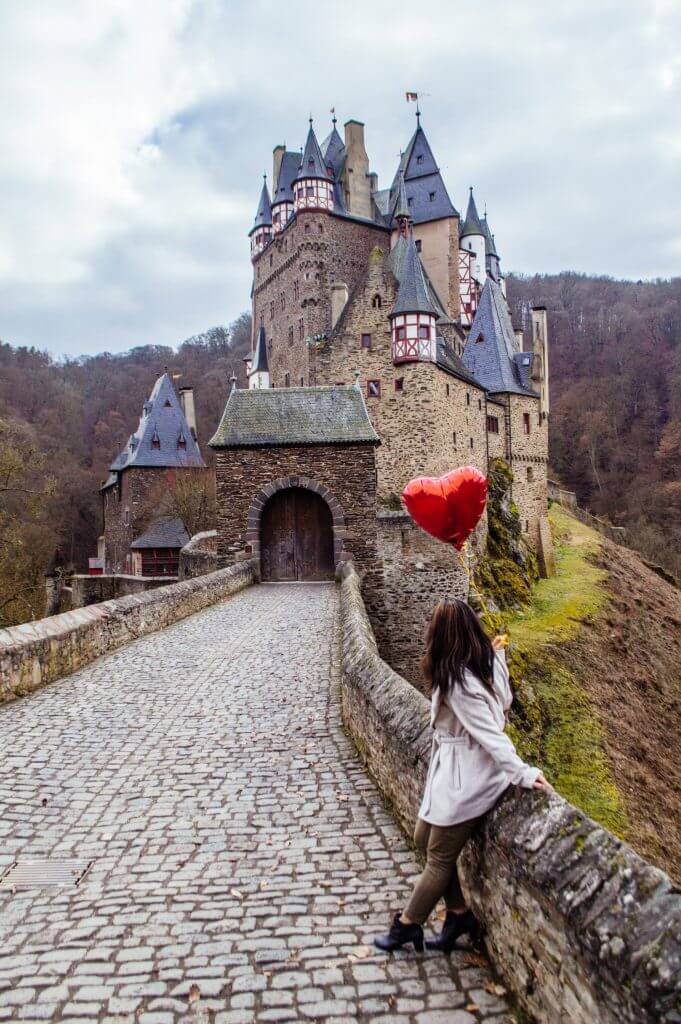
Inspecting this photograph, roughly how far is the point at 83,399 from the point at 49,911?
6791 centimetres

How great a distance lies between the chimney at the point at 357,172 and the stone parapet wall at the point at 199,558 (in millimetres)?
28053

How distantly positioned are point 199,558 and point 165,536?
19.0 metres

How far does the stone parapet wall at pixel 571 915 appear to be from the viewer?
2.21 metres

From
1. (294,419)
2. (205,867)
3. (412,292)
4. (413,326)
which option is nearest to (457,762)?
(205,867)

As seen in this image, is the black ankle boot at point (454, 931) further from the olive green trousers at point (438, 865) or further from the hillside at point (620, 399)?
the hillside at point (620, 399)

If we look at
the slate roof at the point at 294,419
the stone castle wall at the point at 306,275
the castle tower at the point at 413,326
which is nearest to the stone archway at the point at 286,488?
the slate roof at the point at 294,419

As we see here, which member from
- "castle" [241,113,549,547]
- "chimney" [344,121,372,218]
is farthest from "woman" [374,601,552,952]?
"chimney" [344,121,372,218]

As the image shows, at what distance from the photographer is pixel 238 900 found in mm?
3789

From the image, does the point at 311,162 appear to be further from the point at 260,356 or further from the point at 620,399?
the point at 620,399

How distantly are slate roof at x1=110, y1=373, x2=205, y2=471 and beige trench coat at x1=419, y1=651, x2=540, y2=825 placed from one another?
41.9 m

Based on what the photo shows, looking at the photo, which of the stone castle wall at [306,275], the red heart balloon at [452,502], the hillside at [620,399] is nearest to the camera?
the red heart balloon at [452,502]

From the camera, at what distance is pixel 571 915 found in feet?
8.21

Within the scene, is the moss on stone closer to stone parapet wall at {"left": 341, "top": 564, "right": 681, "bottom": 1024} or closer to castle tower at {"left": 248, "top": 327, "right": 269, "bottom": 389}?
stone parapet wall at {"left": 341, "top": 564, "right": 681, "bottom": 1024}

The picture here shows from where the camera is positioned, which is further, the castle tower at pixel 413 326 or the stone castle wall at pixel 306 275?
the stone castle wall at pixel 306 275
